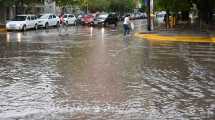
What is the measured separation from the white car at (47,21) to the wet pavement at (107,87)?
3503 cm

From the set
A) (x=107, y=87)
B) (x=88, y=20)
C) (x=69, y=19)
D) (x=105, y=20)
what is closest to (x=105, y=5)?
(x=88, y=20)

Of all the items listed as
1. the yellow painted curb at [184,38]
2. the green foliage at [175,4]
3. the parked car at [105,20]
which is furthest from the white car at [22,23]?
the yellow painted curb at [184,38]

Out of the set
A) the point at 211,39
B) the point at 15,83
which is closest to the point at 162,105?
the point at 15,83

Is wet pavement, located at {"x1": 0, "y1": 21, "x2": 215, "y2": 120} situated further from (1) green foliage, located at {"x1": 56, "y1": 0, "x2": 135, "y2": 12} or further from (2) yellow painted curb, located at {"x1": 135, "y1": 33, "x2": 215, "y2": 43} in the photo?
(1) green foliage, located at {"x1": 56, "y1": 0, "x2": 135, "y2": 12}

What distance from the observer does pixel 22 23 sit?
51.9 metres

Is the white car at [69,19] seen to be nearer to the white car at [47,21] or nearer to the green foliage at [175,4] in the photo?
the white car at [47,21]

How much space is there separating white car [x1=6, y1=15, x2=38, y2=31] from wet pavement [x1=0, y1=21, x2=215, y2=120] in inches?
1152

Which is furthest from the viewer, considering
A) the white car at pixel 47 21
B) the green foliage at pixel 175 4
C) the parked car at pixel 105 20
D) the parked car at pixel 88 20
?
the parked car at pixel 88 20

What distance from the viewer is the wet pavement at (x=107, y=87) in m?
10.4

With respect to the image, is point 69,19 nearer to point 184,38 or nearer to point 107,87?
point 184,38

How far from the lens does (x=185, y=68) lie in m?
17.9

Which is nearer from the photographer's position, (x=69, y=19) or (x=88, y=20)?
(x=69, y=19)

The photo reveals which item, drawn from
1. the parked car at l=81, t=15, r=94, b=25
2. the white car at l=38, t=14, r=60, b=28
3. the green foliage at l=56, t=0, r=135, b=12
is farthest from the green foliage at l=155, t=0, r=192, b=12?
the green foliage at l=56, t=0, r=135, b=12

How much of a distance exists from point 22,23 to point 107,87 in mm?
39369
